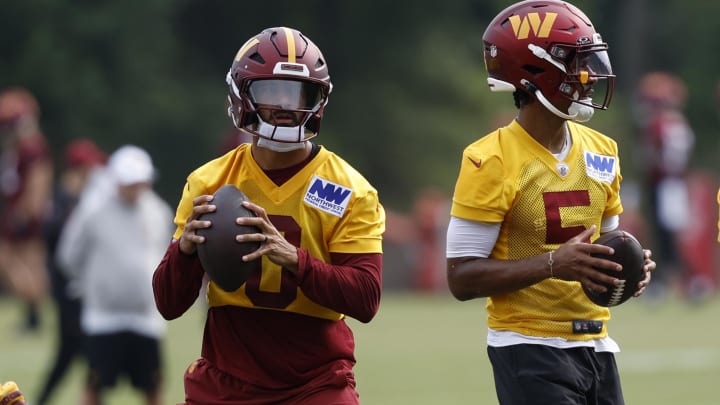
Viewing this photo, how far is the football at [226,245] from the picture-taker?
18.9 ft

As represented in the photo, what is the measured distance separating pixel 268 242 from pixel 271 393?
66 centimetres

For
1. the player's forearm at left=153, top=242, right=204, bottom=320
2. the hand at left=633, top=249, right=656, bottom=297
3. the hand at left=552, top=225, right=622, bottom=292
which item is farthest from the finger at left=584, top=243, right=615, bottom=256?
the player's forearm at left=153, top=242, right=204, bottom=320

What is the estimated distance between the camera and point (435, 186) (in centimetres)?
3269

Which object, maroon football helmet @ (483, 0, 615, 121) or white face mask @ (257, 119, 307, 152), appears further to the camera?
maroon football helmet @ (483, 0, 615, 121)

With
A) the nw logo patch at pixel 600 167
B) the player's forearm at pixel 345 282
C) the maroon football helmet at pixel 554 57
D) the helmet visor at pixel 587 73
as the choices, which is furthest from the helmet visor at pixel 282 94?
the nw logo patch at pixel 600 167

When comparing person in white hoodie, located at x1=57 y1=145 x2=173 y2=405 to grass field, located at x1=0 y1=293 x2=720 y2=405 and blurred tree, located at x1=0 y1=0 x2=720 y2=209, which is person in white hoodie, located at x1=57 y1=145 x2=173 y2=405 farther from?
blurred tree, located at x1=0 y1=0 x2=720 y2=209

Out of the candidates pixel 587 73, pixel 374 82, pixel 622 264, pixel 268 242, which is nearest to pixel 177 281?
pixel 268 242

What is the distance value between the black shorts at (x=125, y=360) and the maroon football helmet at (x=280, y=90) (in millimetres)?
4640

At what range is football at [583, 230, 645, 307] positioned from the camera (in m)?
6.01

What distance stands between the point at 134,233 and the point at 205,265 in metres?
5.20

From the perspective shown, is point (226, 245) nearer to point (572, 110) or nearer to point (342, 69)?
point (572, 110)

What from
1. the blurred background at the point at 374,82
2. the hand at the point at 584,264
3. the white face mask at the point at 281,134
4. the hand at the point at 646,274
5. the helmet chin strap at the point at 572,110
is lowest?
the blurred background at the point at 374,82

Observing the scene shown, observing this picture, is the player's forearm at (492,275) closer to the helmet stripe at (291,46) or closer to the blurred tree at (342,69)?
the helmet stripe at (291,46)

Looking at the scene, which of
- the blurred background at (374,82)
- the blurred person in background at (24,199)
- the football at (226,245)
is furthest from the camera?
the blurred background at (374,82)
